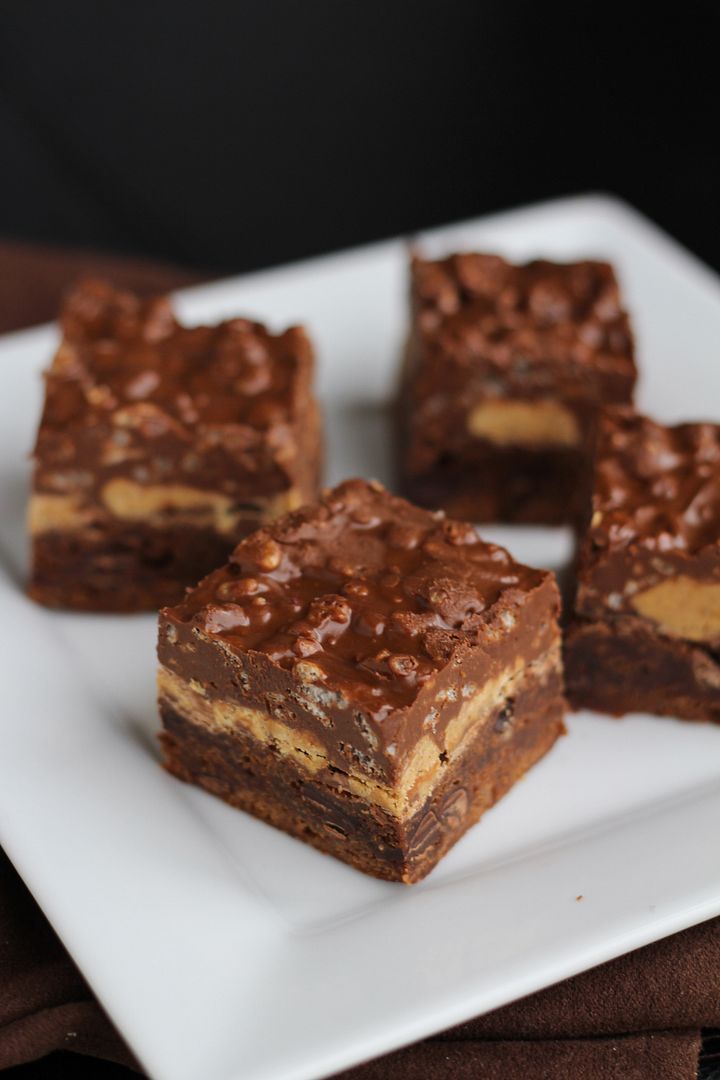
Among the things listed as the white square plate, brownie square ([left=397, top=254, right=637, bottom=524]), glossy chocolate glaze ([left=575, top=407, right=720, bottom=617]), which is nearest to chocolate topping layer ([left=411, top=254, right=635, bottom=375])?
brownie square ([left=397, top=254, right=637, bottom=524])

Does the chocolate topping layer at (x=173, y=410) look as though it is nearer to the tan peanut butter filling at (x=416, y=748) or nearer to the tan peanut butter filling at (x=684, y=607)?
the tan peanut butter filling at (x=416, y=748)

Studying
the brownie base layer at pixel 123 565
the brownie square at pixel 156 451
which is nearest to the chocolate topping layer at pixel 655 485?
the brownie square at pixel 156 451

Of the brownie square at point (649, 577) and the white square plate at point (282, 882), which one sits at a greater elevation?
the brownie square at point (649, 577)

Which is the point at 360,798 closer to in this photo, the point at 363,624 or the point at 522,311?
the point at 363,624

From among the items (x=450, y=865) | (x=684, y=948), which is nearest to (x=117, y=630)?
(x=450, y=865)

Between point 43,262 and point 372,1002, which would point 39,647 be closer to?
point 372,1002
